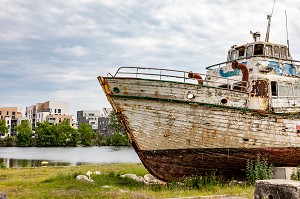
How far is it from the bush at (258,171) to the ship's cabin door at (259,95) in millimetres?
2002

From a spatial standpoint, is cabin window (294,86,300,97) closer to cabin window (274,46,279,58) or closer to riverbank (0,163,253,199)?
cabin window (274,46,279,58)

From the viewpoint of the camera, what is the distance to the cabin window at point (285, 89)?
48.6 ft

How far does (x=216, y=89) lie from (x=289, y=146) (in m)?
3.99

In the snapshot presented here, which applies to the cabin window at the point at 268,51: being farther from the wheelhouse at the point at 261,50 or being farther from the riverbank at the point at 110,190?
the riverbank at the point at 110,190

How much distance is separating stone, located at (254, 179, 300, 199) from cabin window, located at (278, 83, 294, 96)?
881 centimetres

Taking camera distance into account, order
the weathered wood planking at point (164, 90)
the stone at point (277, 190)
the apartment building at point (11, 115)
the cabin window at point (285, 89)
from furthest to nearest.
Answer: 1. the apartment building at point (11, 115)
2. the cabin window at point (285, 89)
3. the weathered wood planking at point (164, 90)
4. the stone at point (277, 190)

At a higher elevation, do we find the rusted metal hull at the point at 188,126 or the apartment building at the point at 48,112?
the apartment building at the point at 48,112

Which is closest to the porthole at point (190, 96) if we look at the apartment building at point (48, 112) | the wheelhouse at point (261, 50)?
the wheelhouse at point (261, 50)

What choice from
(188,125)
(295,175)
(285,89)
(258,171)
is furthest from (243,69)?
(295,175)

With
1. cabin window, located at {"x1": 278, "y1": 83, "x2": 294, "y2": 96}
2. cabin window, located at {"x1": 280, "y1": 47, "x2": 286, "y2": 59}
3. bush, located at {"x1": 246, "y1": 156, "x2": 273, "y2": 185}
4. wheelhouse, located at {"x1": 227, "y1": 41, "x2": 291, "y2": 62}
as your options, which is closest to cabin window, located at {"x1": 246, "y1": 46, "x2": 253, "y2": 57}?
wheelhouse, located at {"x1": 227, "y1": 41, "x2": 291, "y2": 62}

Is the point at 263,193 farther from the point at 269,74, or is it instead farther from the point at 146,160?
the point at 269,74

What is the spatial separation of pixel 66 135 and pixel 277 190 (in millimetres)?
98351

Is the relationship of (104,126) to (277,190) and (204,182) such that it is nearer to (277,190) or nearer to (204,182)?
(204,182)

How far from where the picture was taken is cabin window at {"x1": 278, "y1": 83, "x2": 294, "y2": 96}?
1483 cm
